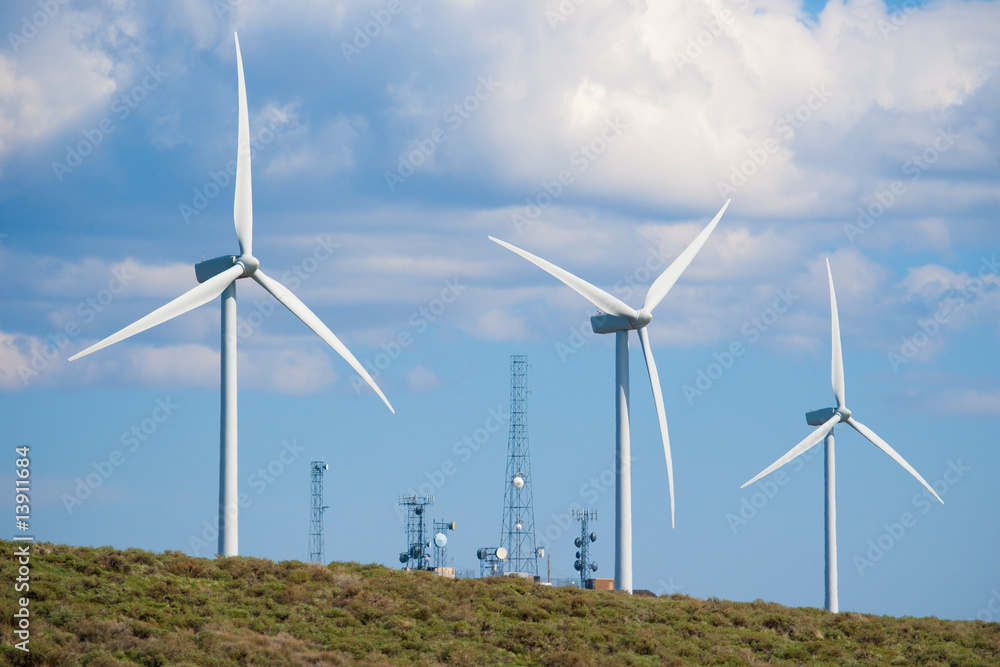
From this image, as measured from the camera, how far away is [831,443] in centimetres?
8531

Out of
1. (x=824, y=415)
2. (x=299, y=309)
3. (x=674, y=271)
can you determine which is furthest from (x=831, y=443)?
(x=299, y=309)

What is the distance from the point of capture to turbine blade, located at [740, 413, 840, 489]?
80.1 m

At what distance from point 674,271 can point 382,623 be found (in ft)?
93.4

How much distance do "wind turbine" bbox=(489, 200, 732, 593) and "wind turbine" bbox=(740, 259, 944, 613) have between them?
16340 millimetres

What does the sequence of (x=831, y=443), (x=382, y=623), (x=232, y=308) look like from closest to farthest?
(x=382, y=623), (x=232, y=308), (x=831, y=443)

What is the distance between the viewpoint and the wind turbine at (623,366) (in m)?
64.6

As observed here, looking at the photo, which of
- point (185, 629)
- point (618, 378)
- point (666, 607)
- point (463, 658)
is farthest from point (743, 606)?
point (185, 629)

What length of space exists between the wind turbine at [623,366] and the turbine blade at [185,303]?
1457 cm

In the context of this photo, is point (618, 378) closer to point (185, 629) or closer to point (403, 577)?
point (403, 577)

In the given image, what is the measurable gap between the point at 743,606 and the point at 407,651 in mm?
21923

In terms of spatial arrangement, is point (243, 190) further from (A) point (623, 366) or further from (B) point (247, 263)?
(A) point (623, 366)

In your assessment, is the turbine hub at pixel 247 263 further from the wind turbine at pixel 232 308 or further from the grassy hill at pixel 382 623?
the grassy hill at pixel 382 623

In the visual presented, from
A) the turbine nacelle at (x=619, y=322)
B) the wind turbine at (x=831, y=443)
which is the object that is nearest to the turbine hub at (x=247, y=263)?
the turbine nacelle at (x=619, y=322)

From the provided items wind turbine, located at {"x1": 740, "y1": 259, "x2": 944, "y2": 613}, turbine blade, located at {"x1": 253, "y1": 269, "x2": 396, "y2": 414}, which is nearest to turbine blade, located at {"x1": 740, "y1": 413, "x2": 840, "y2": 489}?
wind turbine, located at {"x1": 740, "y1": 259, "x2": 944, "y2": 613}
